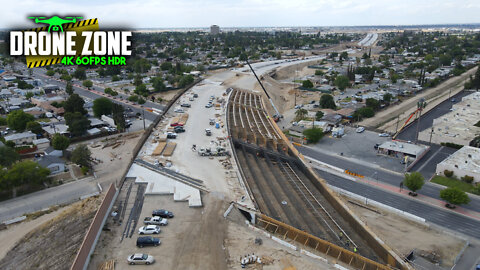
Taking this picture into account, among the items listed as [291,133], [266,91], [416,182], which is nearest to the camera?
[416,182]

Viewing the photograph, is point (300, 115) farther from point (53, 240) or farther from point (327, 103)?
point (53, 240)

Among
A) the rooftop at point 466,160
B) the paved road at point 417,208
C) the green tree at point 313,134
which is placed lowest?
the paved road at point 417,208

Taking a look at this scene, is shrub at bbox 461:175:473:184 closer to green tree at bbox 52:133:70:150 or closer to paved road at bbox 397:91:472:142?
paved road at bbox 397:91:472:142

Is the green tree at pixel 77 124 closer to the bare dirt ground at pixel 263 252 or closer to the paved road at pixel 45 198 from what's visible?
the paved road at pixel 45 198

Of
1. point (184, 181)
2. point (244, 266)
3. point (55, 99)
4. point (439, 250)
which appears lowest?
point (439, 250)

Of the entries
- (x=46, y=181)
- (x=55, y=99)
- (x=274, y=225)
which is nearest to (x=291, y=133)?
(x=274, y=225)

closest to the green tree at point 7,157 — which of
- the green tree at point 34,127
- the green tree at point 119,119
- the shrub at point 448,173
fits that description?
the green tree at point 34,127

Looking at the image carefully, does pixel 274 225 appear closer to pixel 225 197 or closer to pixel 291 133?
pixel 225 197
